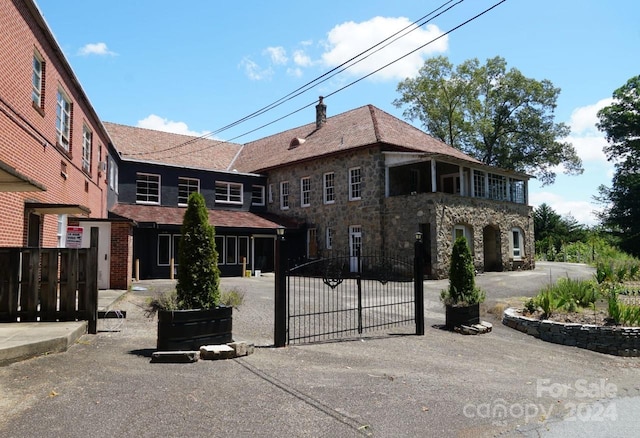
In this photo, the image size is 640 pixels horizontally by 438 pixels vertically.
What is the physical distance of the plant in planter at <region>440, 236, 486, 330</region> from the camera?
1013 cm

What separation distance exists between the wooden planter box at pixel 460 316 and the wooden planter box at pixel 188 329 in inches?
219

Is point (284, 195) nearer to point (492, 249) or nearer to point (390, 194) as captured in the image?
point (390, 194)

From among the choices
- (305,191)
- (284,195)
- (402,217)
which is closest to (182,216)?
(284,195)

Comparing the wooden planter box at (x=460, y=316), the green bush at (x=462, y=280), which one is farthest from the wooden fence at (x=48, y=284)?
the green bush at (x=462, y=280)

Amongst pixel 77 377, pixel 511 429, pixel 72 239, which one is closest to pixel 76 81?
pixel 72 239

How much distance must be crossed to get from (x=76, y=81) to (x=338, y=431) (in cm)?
1305

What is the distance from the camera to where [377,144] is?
74.1 ft

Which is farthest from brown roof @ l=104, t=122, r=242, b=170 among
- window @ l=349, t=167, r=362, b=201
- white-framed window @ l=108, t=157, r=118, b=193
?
window @ l=349, t=167, r=362, b=201

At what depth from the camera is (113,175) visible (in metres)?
22.3

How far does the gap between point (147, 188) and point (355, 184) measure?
1110 centimetres

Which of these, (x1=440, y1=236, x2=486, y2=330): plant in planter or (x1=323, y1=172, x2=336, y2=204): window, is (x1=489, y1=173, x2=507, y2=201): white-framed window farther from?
(x1=440, y1=236, x2=486, y2=330): plant in planter

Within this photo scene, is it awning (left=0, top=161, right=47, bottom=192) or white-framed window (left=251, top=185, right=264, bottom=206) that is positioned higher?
white-framed window (left=251, top=185, right=264, bottom=206)

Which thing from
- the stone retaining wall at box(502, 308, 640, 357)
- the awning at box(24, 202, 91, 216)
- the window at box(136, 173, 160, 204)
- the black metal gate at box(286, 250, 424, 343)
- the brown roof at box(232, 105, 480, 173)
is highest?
the brown roof at box(232, 105, 480, 173)

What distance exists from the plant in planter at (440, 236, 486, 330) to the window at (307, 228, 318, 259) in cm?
1579
